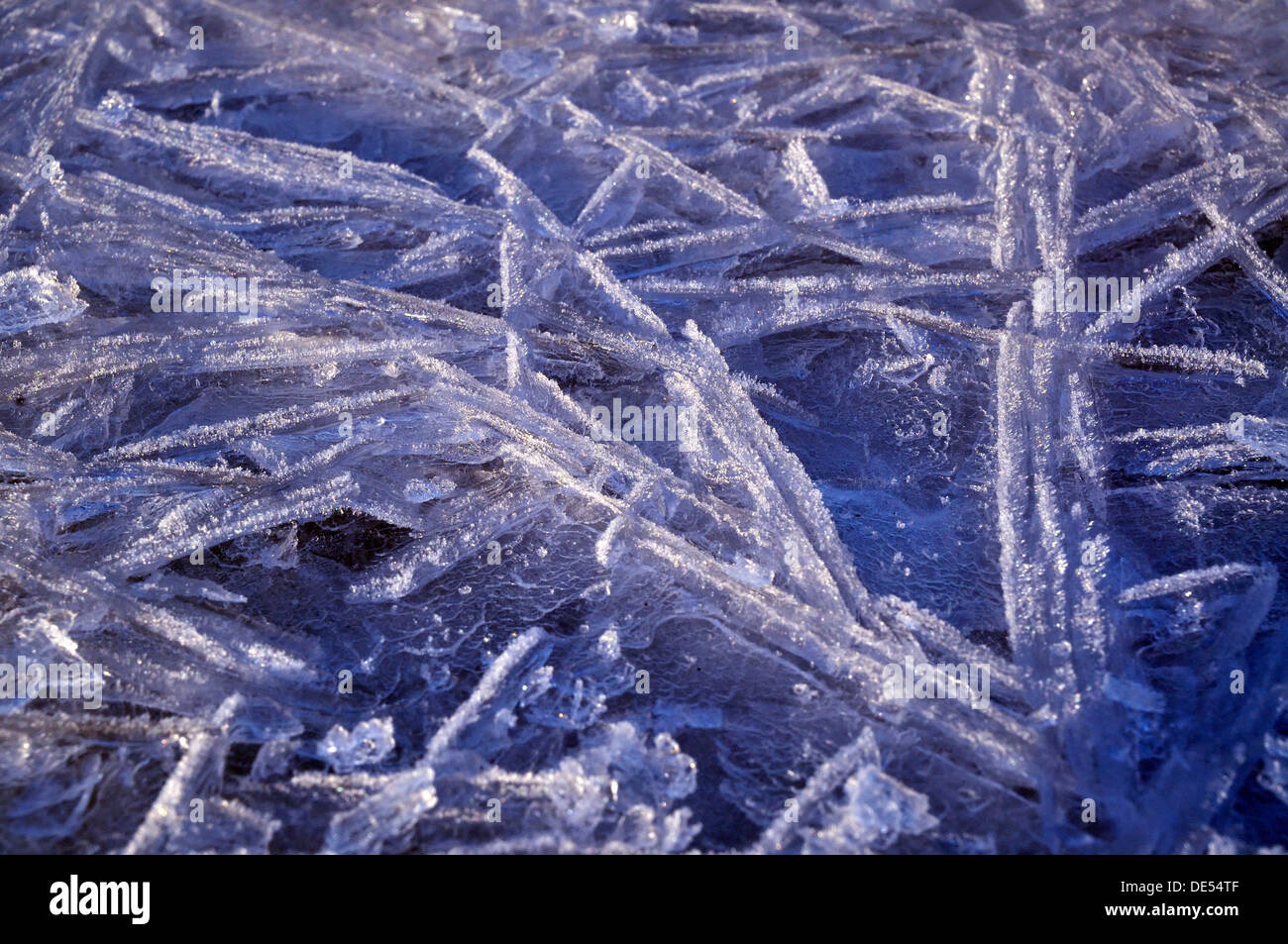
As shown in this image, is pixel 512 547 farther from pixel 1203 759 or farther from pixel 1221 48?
pixel 1221 48

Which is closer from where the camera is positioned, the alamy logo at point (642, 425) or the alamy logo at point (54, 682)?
the alamy logo at point (54, 682)

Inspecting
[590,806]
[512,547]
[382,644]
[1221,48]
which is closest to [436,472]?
[512,547]

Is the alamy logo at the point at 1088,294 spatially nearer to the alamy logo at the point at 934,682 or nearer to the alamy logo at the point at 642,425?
the alamy logo at the point at 642,425

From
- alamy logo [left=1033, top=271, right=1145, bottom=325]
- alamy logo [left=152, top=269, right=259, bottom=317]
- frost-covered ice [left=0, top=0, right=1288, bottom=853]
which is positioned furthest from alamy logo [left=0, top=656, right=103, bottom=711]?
alamy logo [left=1033, top=271, right=1145, bottom=325]
